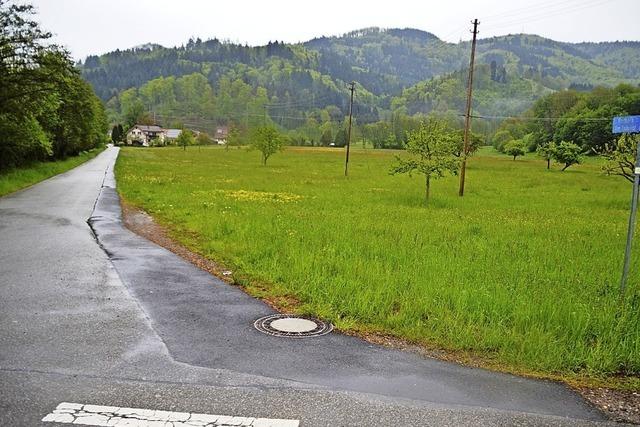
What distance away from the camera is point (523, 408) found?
13.9 feet

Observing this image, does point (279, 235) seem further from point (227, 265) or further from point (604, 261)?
point (604, 261)

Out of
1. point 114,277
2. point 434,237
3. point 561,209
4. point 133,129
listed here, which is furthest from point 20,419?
point 133,129

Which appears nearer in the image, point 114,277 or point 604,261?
point 114,277

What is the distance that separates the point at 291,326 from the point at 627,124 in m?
5.05

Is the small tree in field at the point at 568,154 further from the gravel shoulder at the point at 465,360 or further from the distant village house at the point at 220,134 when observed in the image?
the distant village house at the point at 220,134

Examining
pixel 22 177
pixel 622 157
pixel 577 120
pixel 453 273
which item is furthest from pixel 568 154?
pixel 453 273

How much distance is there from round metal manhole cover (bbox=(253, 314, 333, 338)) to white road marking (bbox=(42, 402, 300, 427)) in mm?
1980

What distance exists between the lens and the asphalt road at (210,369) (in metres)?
4.07

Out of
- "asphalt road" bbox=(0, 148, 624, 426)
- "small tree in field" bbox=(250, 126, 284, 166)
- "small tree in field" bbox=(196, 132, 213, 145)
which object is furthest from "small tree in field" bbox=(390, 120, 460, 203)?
"small tree in field" bbox=(196, 132, 213, 145)

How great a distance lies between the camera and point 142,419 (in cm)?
383

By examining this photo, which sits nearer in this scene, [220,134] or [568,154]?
[568,154]

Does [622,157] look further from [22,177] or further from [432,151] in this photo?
[22,177]

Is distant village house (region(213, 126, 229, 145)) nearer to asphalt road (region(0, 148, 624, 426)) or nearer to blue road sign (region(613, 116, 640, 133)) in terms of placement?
asphalt road (region(0, 148, 624, 426))

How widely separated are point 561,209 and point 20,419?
22.2 meters
